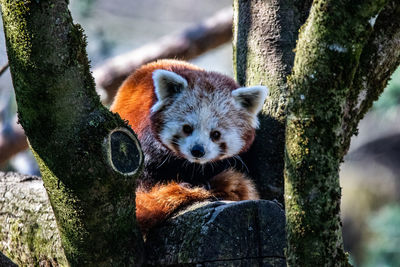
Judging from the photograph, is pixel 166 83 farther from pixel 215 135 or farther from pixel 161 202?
pixel 161 202

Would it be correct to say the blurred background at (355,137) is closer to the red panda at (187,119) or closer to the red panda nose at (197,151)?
the red panda at (187,119)

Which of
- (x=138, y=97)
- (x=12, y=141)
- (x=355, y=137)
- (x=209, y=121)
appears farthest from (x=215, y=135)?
(x=355, y=137)

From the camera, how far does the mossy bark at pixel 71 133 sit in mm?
1666

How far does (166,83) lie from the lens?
11.3 ft

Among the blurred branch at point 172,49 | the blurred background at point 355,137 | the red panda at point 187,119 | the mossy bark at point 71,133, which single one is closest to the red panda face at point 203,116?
the red panda at point 187,119

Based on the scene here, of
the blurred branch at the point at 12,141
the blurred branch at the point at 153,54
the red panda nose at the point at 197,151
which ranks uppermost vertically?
the blurred branch at the point at 153,54

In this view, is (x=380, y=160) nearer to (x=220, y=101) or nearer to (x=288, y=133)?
(x=220, y=101)

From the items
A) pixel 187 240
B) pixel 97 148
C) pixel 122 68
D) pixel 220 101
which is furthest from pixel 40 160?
pixel 122 68

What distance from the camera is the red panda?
11.0ft

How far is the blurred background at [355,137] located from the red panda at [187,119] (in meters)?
0.53

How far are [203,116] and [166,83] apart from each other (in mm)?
346

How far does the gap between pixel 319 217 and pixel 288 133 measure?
0.87 ft

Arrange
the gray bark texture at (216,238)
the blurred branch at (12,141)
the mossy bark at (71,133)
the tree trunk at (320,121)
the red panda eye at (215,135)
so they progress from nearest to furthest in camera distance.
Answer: the tree trunk at (320,121), the mossy bark at (71,133), the gray bark texture at (216,238), the red panda eye at (215,135), the blurred branch at (12,141)

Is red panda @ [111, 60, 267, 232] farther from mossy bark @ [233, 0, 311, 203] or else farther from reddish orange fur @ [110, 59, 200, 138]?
mossy bark @ [233, 0, 311, 203]
